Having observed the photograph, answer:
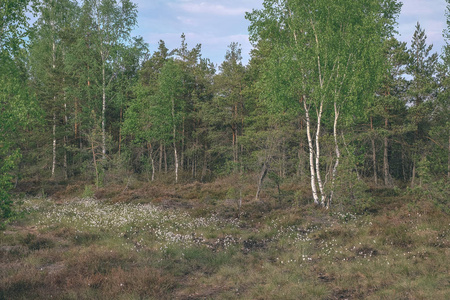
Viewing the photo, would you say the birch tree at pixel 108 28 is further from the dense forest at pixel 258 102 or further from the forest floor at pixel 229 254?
the forest floor at pixel 229 254

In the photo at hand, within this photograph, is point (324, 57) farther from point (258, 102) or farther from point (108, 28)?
point (108, 28)

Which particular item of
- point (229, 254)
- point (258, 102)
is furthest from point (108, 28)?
point (229, 254)

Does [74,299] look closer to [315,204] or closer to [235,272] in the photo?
[235,272]

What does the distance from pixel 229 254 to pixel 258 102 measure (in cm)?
2253

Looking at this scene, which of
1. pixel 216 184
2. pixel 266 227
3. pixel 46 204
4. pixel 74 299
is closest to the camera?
pixel 74 299

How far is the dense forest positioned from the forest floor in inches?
111

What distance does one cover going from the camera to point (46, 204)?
20344 millimetres

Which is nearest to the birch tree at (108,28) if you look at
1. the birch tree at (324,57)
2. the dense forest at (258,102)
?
the dense forest at (258,102)

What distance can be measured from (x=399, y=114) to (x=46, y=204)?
33.9 metres

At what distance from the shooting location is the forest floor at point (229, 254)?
7512 mm

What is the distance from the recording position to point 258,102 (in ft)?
102

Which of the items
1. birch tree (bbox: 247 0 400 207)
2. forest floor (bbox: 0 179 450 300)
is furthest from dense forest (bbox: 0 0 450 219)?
forest floor (bbox: 0 179 450 300)

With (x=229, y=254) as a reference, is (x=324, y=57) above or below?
above

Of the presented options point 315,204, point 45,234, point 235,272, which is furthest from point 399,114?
point 45,234
